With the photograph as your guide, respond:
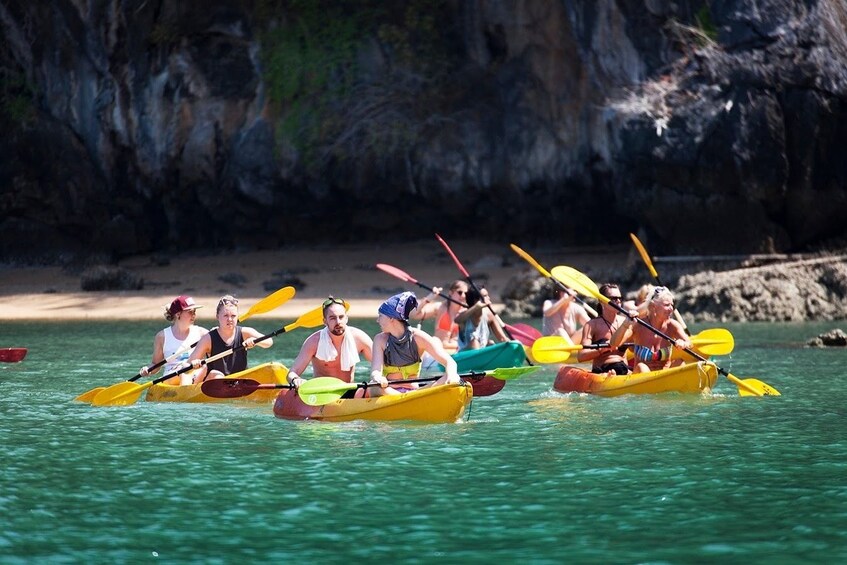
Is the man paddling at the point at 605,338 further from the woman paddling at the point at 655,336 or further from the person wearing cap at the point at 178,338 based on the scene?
the person wearing cap at the point at 178,338

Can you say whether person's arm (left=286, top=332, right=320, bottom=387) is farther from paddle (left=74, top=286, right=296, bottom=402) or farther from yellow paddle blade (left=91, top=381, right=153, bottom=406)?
yellow paddle blade (left=91, top=381, right=153, bottom=406)

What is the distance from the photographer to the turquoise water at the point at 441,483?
210 inches

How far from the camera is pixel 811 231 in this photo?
66.3ft

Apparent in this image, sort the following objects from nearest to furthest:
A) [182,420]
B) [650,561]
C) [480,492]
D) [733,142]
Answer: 1. [650,561]
2. [480,492]
3. [182,420]
4. [733,142]

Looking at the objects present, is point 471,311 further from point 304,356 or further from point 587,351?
point 304,356

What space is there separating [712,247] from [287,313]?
710 cm

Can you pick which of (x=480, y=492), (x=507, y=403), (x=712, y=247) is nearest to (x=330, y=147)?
(x=712, y=247)

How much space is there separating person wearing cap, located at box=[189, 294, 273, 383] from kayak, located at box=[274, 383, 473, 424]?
1.37 metres

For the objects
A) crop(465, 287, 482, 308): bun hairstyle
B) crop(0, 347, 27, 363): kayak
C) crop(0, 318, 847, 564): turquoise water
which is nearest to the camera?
crop(0, 318, 847, 564): turquoise water

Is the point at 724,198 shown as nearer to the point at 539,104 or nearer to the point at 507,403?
the point at 539,104

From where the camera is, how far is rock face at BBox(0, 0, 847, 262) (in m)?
19.7

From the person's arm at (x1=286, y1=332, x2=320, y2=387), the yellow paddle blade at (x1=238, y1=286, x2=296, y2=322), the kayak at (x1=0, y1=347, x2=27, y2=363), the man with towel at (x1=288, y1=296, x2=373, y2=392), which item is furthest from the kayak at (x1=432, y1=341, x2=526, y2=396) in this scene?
the kayak at (x1=0, y1=347, x2=27, y2=363)

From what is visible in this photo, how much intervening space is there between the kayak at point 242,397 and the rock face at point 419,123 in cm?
1133

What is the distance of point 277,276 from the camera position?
23.3 meters
